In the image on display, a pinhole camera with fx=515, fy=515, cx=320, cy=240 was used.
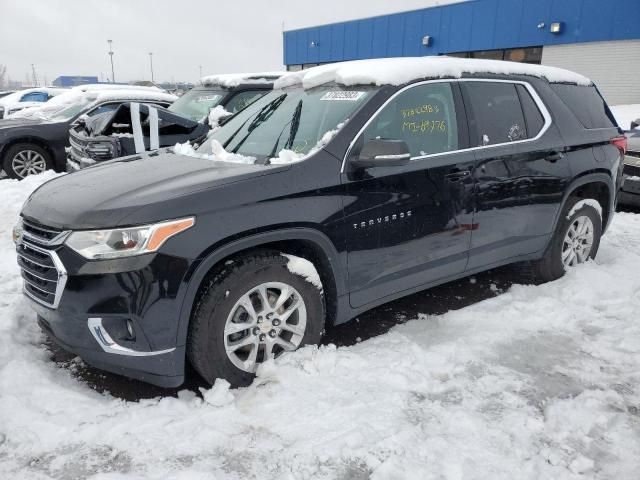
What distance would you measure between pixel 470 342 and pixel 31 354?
113 inches

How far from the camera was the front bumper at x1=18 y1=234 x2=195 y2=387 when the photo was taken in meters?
2.56

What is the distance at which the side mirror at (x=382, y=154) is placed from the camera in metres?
3.07

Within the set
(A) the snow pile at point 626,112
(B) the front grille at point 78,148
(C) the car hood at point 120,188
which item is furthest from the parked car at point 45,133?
(A) the snow pile at point 626,112

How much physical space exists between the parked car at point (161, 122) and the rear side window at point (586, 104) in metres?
3.00

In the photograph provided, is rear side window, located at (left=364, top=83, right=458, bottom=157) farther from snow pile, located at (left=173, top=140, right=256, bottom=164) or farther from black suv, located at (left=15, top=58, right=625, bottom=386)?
snow pile, located at (left=173, top=140, right=256, bottom=164)

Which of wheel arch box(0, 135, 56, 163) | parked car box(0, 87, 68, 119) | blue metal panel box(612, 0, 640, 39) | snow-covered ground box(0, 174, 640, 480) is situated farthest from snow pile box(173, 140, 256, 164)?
blue metal panel box(612, 0, 640, 39)

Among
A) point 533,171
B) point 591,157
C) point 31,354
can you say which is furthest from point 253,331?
point 591,157

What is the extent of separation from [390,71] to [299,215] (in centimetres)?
128

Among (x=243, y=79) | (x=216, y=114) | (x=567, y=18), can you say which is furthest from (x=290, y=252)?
(x=567, y=18)

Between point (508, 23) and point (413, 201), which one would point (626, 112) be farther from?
point (413, 201)

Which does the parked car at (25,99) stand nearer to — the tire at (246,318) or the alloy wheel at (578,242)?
the tire at (246,318)

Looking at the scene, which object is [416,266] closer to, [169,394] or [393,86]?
[393,86]

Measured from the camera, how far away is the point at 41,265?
2775mm

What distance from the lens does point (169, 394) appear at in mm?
3006
